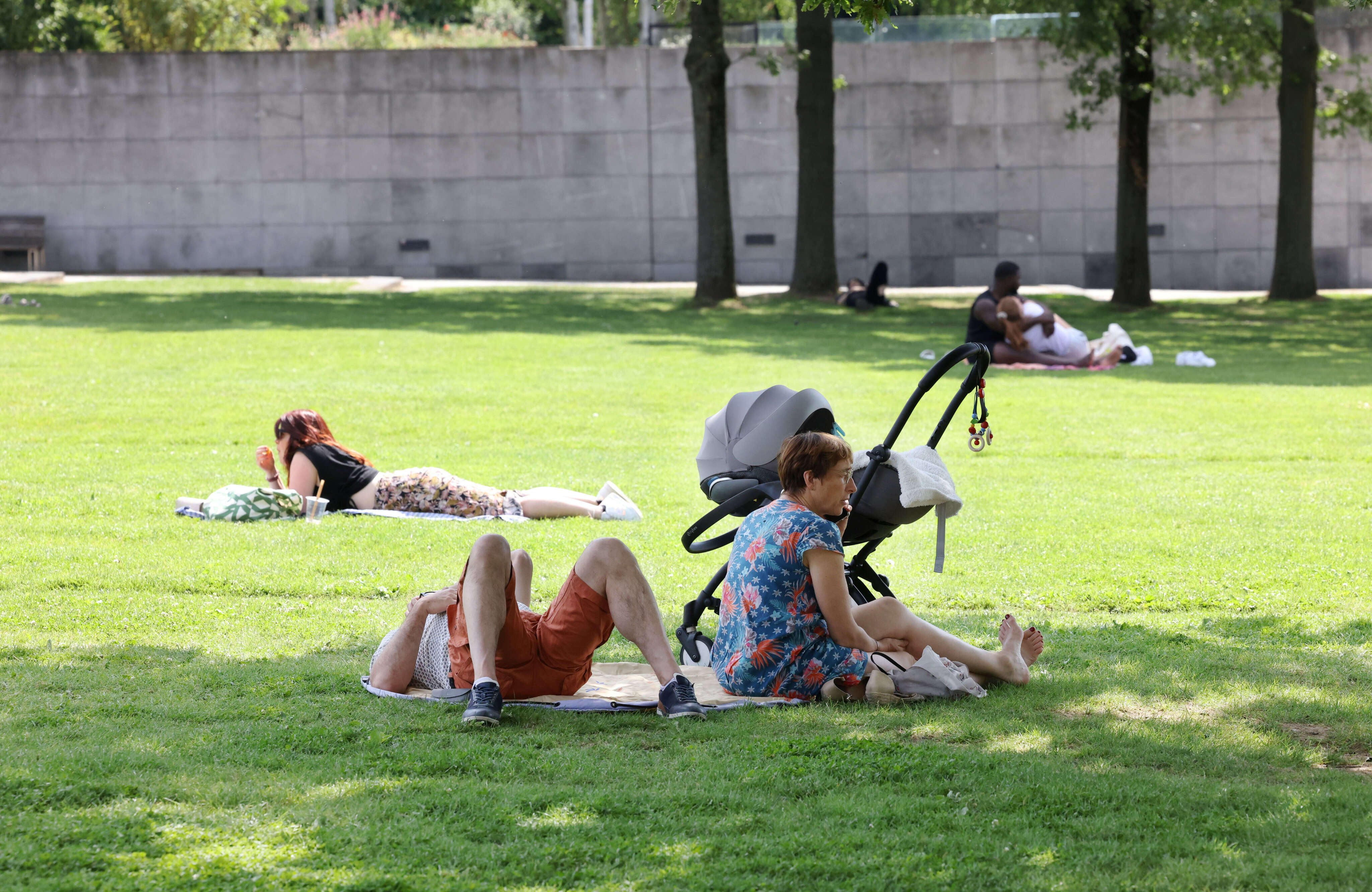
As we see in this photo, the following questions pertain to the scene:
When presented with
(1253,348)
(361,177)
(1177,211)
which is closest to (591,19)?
(361,177)

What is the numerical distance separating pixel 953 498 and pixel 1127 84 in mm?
21620

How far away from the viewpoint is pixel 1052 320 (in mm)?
18812

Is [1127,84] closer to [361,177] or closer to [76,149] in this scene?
[361,177]

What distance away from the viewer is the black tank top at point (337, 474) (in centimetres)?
988

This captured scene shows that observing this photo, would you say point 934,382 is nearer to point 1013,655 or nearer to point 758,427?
point 758,427

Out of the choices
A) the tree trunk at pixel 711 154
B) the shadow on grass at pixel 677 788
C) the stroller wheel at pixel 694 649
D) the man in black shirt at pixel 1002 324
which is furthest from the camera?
the tree trunk at pixel 711 154

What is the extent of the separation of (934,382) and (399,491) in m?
5.06

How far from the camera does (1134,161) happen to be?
83.7ft

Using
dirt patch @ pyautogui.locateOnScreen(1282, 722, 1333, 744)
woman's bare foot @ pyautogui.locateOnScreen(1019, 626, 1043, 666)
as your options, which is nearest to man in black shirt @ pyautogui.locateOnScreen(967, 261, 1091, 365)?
woman's bare foot @ pyautogui.locateOnScreen(1019, 626, 1043, 666)

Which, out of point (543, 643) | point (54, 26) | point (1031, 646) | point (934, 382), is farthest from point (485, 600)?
point (54, 26)

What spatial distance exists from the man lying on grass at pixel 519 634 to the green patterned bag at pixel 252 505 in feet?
13.1

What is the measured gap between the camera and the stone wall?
3180 cm

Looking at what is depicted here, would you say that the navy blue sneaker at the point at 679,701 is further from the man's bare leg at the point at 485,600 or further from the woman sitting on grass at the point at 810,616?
the man's bare leg at the point at 485,600

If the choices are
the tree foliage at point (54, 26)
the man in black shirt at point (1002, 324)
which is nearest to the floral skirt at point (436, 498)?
the man in black shirt at point (1002, 324)
